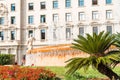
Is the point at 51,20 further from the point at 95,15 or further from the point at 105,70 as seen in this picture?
the point at 105,70

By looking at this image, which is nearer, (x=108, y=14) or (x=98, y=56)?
(x=98, y=56)

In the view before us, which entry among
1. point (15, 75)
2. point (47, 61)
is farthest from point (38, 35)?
point (15, 75)

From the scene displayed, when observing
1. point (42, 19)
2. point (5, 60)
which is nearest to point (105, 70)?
point (5, 60)

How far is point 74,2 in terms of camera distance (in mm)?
78500

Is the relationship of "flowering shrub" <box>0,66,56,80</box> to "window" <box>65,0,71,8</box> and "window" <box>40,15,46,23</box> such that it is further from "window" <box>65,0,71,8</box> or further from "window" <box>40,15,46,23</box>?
"window" <box>40,15,46,23</box>

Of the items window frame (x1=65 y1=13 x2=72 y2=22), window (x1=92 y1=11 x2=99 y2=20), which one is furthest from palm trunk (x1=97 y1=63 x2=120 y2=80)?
window frame (x1=65 y1=13 x2=72 y2=22)

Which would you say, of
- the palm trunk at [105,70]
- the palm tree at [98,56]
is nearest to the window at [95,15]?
the palm tree at [98,56]

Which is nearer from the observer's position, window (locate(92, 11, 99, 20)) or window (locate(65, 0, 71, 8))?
window (locate(92, 11, 99, 20))

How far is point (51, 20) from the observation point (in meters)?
79.6

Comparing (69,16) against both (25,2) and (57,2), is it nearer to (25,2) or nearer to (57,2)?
(57,2)

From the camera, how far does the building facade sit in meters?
75.0

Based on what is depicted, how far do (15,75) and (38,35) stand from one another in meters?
62.5

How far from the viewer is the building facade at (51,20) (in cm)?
7500

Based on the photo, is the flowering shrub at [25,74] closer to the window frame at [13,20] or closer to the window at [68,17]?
the window at [68,17]
